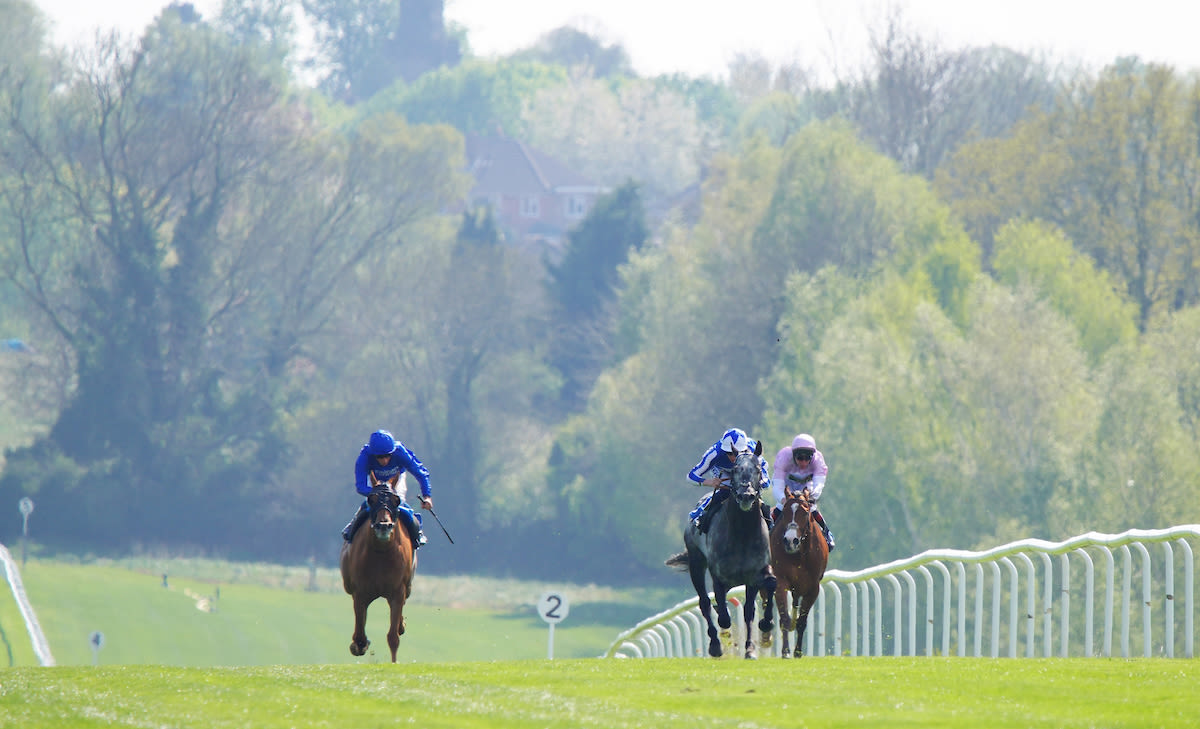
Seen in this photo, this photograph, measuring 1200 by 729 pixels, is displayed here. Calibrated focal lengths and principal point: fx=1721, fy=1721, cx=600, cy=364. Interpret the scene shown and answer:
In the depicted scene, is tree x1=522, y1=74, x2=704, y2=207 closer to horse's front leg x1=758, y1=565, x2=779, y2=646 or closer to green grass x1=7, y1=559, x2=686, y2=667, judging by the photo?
green grass x1=7, y1=559, x2=686, y2=667

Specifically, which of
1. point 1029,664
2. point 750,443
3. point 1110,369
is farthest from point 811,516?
point 1110,369

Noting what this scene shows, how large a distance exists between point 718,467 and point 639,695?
305 cm

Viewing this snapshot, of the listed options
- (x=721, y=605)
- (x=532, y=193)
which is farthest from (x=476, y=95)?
(x=721, y=605)

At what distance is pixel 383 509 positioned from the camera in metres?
13.6

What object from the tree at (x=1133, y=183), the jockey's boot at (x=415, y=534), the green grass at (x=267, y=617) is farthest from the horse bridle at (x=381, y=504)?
the tree at (x=1133, y=183)

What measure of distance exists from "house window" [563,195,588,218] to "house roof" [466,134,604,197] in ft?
2.45

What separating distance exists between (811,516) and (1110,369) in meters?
28.0

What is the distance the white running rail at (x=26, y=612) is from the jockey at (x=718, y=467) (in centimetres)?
2904

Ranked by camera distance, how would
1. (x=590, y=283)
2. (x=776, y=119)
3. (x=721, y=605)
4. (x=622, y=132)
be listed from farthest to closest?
(x=622, y=132)
(x=776, y=119)
(x=590, y=283)
(x=721, y=605)

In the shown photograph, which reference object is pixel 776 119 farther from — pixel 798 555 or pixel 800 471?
pixel 798 555

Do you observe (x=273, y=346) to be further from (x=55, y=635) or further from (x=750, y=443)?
(x=750, y=443)

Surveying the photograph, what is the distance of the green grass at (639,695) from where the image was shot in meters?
10.1

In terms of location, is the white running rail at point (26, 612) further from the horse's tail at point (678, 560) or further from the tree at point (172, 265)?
the horse's tail at point (678, 560)

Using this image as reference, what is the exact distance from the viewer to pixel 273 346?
7450 centimetres
